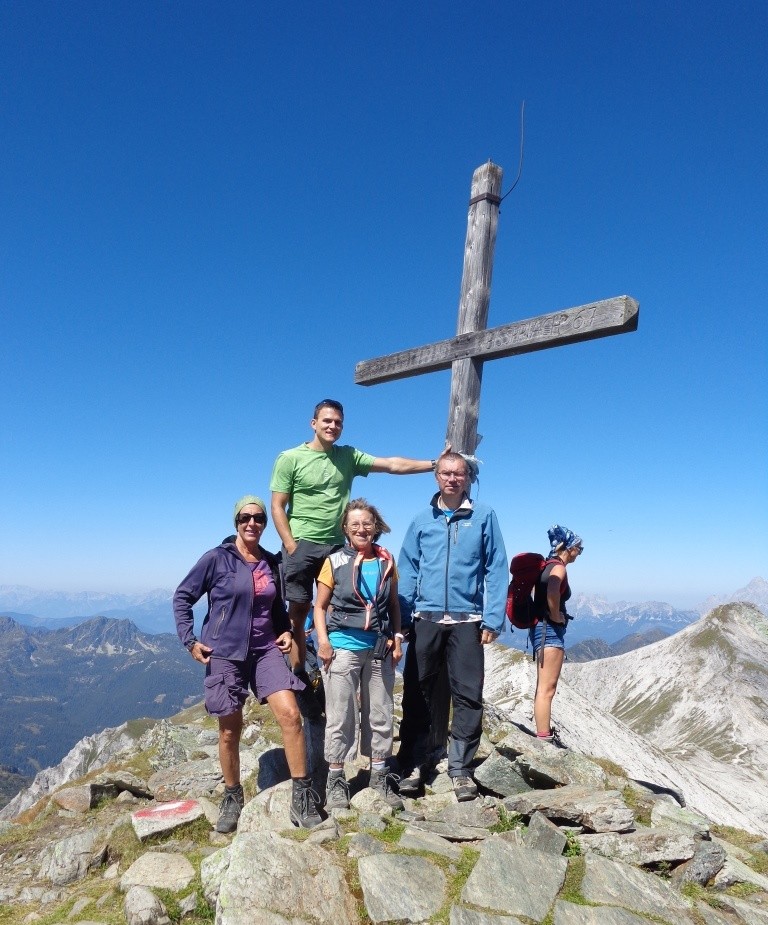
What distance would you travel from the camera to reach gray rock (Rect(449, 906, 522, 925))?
536 cm

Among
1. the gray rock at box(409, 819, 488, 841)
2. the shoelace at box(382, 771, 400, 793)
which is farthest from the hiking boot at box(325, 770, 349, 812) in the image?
the gray rock at box(409, 819, 488, 841)

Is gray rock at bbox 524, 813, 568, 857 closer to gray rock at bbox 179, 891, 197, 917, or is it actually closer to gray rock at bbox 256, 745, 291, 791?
gray rock at bbox 179, 891, 197, 917

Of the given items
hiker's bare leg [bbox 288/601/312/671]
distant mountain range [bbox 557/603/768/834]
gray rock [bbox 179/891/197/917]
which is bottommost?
distant mountain range [bbox 557/603/768/834]

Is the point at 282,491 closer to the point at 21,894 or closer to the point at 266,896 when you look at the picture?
the point at 266,896

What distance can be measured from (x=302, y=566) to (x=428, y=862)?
4.01 metres

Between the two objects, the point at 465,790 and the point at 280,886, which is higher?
the point at 465,790

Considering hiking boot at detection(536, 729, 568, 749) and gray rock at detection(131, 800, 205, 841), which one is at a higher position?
hiking boot at detection(536, 729, 568, 749)

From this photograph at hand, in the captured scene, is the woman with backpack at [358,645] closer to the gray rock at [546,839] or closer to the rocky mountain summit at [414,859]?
the rocky mountain summit at [414,859]

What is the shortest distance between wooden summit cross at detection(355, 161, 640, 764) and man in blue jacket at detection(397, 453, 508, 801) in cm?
105

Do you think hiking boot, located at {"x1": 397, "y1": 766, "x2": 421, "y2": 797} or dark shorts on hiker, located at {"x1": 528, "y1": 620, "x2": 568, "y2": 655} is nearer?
hiking boot, located at {"x1": 397, "y1": 766, "x2": 421, "y2": 797}

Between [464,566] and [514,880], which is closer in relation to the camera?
[514,880]

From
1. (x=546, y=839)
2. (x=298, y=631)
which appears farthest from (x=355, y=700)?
(x=546, y=839)

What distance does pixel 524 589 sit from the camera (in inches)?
408

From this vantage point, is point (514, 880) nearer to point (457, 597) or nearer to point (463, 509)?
point (457, 597)
